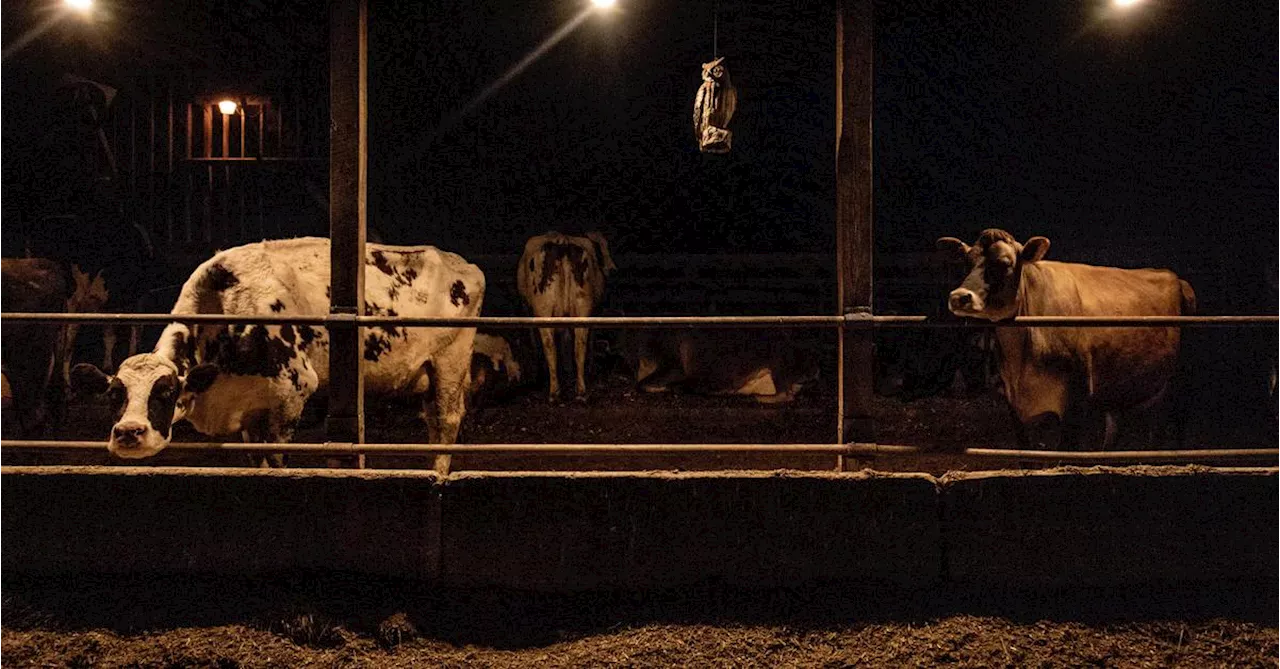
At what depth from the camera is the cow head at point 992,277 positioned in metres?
5.18

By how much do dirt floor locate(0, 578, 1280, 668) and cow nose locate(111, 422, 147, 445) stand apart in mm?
677

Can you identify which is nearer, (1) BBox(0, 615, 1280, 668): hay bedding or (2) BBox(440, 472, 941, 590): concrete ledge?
(1) BBox(0, 615, 1280, 668): hay bedding

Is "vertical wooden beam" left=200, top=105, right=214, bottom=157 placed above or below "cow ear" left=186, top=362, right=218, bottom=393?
above

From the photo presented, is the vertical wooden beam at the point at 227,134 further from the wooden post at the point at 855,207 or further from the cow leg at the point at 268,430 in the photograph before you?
the wooden post at the point at 855,207

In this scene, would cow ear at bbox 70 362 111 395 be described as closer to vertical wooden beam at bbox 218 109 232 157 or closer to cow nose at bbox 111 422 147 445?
cow nose at bbox 111 422 147 445

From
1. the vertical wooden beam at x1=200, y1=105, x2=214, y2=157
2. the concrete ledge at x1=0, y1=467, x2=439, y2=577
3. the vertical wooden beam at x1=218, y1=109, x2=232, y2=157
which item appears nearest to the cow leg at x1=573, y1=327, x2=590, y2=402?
the concrete ledge at x1=0, y1=467, x2=439, y2=577

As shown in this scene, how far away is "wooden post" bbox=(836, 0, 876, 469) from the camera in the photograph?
15.0 ft

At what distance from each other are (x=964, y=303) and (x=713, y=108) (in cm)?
196

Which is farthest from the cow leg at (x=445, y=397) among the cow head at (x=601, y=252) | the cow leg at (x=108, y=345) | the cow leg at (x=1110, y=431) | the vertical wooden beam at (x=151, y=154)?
the vertical wooden beam at (x=151, y=154)

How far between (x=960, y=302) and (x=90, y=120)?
13040 millimetres

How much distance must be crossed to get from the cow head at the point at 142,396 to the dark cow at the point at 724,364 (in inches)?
254

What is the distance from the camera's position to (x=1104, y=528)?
4.26 metres

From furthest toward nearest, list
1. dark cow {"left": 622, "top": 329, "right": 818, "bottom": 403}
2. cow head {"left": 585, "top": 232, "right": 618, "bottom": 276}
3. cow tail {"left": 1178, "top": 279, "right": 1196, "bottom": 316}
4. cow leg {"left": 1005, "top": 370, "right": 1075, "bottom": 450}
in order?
cow head {"left": 585, "top": 232, "right": 618, "bottom": 276} → dark cow {"left": 622, "top": 329, "right": 818, "bottom": 403} → cow tail {"left": 1178, "top": 279, "right": 1196, "bottom": 316} → cow leg {"left": 1005, "top": 370, "right": 1075, "bottom": 450}

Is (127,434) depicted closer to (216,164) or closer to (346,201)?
(346,201)
